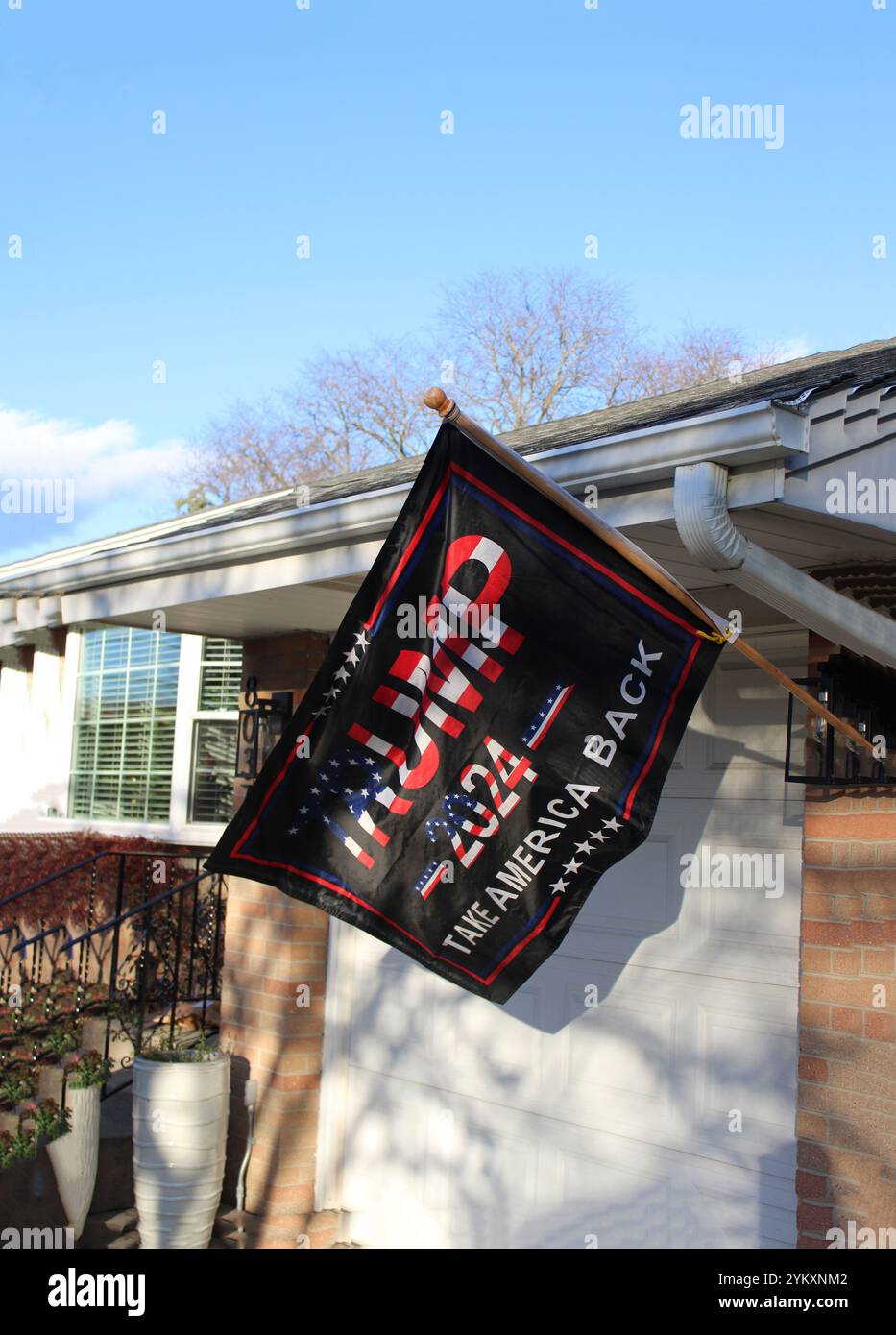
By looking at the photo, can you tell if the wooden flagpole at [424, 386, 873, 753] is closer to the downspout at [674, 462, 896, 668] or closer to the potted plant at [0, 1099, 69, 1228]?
the downspout at [674, 462, 896, 668]

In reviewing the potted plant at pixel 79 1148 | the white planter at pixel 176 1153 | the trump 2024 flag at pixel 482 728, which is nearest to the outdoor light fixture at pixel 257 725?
the white planter at pixel 176 1153

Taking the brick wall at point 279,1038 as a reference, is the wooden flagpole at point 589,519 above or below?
above

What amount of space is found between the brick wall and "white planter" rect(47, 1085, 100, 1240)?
2.18ft

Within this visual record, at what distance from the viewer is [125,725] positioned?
11391 mm

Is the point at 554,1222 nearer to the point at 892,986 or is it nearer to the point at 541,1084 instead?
the point at 541,1084

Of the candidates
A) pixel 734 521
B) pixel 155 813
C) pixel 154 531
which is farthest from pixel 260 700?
pixel 154 531

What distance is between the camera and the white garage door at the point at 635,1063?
4609mm

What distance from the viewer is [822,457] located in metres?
3.27

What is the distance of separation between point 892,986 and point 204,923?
6197mm

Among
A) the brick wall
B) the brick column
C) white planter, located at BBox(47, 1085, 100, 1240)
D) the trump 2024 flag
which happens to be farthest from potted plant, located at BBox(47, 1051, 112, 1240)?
the brick column

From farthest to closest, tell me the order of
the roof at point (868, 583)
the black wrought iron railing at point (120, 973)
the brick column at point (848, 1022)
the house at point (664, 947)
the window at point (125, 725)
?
the window at point (125, 725), the black wrought iron railing at point (120, 973), the roof at point (868, 583), the brick column at point (848, 1022), the house at point (664, 947)

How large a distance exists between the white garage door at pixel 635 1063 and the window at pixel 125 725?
5.24m

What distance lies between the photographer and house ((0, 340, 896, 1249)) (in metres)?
3.46

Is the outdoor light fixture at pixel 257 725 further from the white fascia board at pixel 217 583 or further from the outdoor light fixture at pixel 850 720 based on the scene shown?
the outdoor light fixture at pixel 850 720
